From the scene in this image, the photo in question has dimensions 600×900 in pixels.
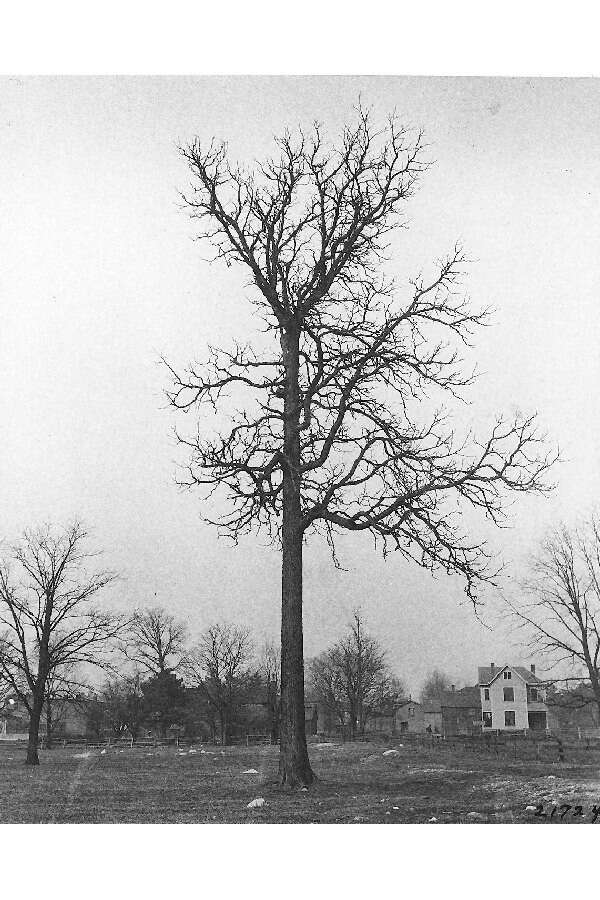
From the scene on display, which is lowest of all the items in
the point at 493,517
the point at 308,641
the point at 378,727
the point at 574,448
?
the point at 378,727

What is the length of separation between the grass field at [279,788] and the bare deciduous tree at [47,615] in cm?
80

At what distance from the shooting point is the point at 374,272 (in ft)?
32.8

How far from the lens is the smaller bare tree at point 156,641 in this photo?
9.44 meters

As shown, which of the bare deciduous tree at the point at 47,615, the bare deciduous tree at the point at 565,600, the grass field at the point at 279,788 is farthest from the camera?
the bare deciduous tree at the point at 47,615

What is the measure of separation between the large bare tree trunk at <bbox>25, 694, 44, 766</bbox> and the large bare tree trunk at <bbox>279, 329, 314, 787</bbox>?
275 cm

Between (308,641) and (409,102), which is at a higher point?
(409,102)

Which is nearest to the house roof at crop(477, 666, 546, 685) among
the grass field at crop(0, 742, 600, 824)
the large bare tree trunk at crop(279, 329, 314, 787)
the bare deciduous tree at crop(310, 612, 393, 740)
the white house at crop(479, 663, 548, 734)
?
the white house at crop(479, 663, 548, 734)

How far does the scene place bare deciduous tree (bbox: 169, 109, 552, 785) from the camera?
950 cm

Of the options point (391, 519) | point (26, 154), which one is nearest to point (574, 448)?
point (391, 519)

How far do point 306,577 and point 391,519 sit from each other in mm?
1165

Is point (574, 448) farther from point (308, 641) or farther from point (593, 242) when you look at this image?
point (308, 641)

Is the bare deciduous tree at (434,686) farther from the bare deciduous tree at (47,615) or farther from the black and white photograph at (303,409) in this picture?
the bare deciduous tree at (47,615)

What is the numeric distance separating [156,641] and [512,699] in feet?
13.2

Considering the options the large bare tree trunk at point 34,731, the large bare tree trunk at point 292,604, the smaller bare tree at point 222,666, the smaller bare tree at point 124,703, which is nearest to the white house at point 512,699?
the large bare tree trunk at point 292,604
